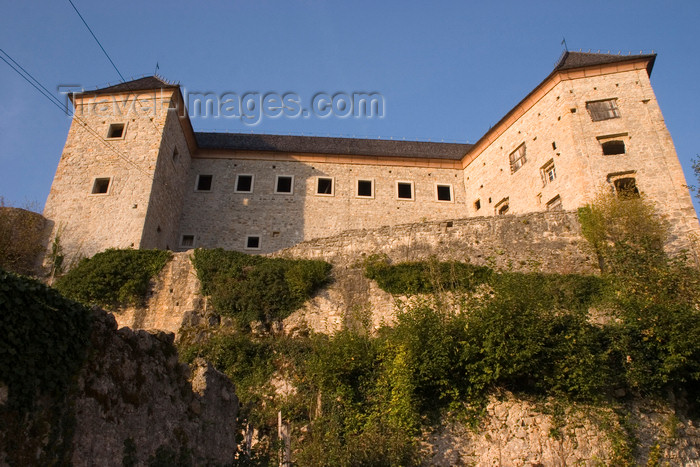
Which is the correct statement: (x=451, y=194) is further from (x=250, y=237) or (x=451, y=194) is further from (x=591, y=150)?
(x=250, y=237)

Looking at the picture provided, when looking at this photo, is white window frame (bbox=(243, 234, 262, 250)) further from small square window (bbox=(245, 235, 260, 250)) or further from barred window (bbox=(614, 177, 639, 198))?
barred window (bbox=(614, 177, 639, 198))

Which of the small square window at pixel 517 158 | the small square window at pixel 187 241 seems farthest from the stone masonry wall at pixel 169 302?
the small square window at pixel 517 158

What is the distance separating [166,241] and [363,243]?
978cm

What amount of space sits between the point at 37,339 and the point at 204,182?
73.2ft

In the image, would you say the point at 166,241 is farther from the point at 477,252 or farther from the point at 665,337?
the point at 665,337

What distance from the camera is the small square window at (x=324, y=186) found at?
25.6m

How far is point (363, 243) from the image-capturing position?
17156 mm

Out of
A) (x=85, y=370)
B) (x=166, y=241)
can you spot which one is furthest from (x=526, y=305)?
(x=166, y=241)

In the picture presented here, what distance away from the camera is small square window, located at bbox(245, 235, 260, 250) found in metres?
24.0

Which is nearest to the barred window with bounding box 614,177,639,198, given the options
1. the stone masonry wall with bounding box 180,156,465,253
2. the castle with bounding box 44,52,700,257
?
the castle with bounding box 44,52,700,257

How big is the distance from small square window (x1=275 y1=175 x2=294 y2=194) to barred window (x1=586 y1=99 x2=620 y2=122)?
13.0m

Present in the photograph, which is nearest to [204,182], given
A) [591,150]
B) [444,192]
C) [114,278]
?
[114,278]

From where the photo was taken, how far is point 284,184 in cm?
2597

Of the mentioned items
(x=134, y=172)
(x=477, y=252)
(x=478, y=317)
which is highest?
(x=134, y=172)
